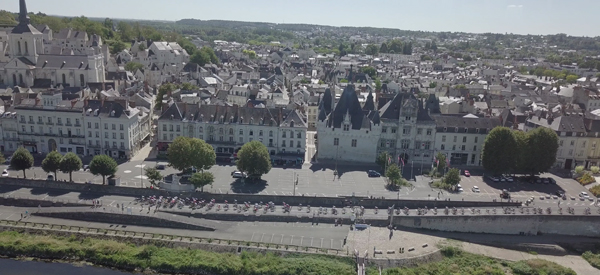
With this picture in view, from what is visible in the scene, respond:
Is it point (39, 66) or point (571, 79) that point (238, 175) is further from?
point (571, 79)

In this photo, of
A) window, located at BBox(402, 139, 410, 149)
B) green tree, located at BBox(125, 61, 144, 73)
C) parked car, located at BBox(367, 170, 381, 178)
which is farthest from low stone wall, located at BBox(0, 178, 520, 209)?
green tree, located at BBox(125, 61, 144, 73)

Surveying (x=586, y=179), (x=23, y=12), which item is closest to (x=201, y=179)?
(x=586, y=179)

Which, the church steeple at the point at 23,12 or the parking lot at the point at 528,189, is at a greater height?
the church steeple at the point at 23,12

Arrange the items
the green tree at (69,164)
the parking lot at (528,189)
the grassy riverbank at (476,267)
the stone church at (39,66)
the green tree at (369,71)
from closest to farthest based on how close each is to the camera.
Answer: the grassy riverbank at (476,267) → the green tree at (69,164) → the parking lot at (528,189) → the stone church at (39,66) → the green tree at (369,71)

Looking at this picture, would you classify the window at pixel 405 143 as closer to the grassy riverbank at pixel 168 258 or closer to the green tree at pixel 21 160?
the grassy riverbank at pixel 168 258

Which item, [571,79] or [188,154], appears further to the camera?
[571,79]

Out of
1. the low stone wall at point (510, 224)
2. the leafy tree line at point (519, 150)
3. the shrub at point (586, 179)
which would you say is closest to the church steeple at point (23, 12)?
the low stone wall at point (510, 224)
